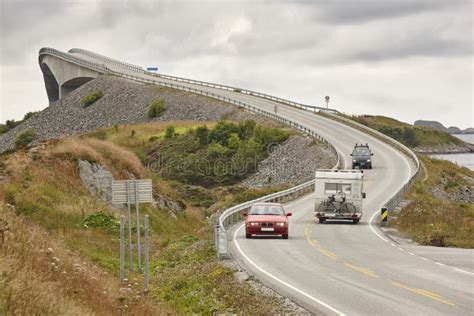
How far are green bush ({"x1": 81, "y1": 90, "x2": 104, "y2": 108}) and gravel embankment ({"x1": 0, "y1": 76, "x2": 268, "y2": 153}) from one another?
0.91 metres

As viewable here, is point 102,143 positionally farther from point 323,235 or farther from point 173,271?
point 173,271

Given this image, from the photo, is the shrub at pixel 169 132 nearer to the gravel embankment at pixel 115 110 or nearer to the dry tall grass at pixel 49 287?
the gravel embankment at pixel 115 110

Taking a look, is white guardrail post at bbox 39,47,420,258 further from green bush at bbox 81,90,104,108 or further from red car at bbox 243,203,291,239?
green bush at bbox 81,90,104,108

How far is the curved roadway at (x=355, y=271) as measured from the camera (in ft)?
53.9

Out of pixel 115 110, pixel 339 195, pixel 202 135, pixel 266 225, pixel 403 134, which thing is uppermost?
pixel 115 110

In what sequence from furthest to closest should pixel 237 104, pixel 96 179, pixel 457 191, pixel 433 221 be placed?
pixel 237 104
pixel 457 191
pixel 96 179
pixel 433 221

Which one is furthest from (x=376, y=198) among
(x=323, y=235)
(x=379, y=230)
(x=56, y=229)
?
(x=56, y=229)

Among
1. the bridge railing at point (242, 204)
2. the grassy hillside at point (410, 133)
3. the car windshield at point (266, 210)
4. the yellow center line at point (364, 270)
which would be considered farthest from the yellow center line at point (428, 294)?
the grassy hillside at point (410, 133)

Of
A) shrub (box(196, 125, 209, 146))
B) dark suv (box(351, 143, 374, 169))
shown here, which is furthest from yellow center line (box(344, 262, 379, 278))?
shrub (box(196, 125, 209, 146))

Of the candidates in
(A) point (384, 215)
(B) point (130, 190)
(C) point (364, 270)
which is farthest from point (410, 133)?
(B) point (130, 190)

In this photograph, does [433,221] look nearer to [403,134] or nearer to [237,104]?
[237,104]

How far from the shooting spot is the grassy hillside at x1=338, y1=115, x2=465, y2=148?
508 feet

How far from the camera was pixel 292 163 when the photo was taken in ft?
245

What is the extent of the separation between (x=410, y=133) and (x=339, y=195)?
136 metres
